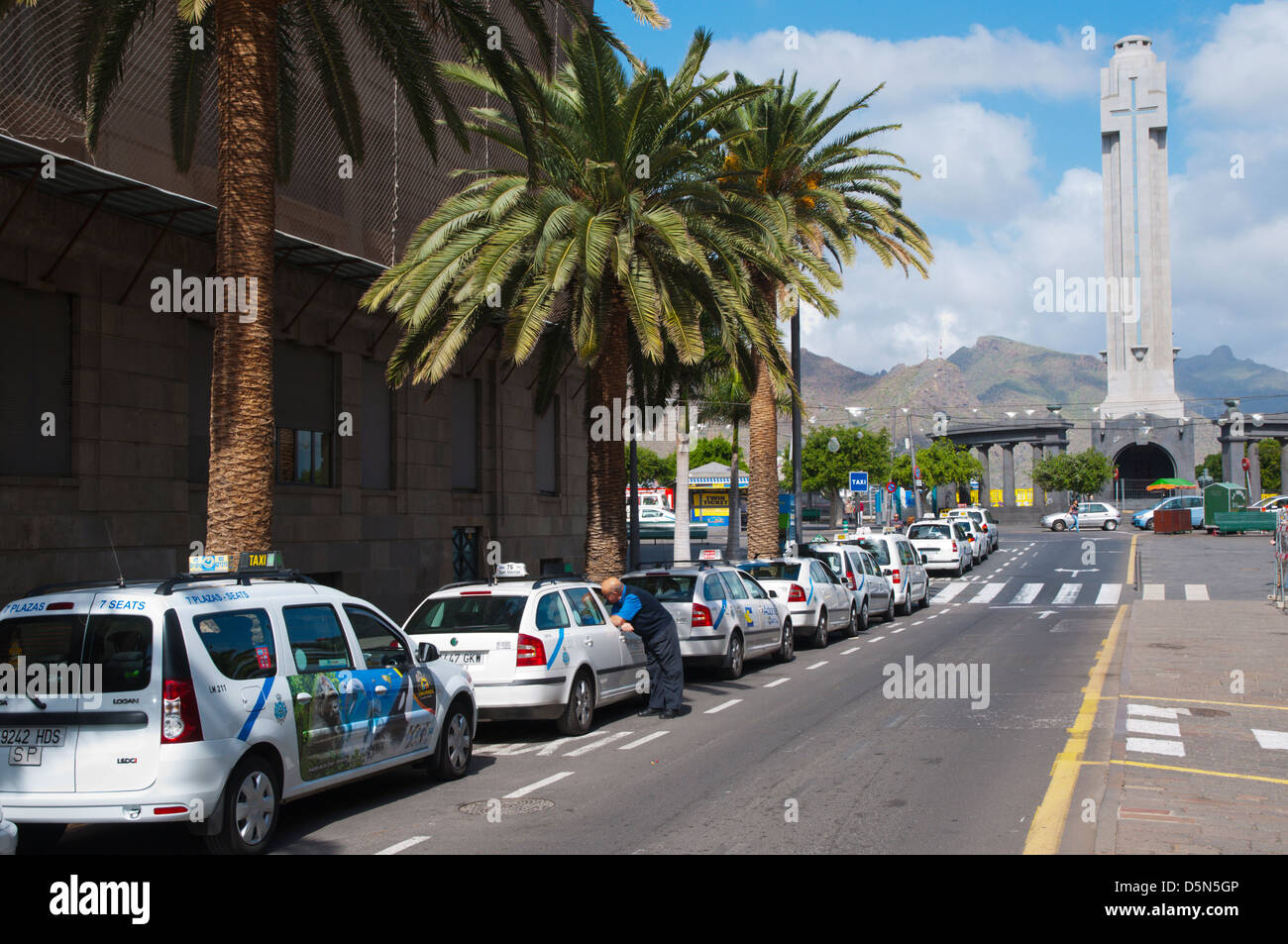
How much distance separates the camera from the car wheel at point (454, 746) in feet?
32.9

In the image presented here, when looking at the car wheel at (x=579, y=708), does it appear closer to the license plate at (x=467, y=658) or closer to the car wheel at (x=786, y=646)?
the license plate at (x=467, y=658)

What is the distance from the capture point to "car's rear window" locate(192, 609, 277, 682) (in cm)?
757

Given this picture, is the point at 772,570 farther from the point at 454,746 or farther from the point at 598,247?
the point at 454,746

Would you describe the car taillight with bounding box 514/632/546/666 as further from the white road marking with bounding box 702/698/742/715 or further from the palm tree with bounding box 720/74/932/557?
the palm tree with bounding box 720/74/932/557

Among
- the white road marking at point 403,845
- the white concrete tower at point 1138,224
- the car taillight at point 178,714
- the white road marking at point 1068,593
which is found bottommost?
the white road marking at point 1068,593

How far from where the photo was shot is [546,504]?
30.2 meters

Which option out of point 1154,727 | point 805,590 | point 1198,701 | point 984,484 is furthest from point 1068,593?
point 984,484

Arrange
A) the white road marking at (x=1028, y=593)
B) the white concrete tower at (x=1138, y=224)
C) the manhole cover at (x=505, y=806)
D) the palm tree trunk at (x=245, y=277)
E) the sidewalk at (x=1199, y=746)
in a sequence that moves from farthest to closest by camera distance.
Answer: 1. the white concrete tower at (x=1138, y=224)
2. the white road marking at (x=1028, y=593)
3. the palm tree trunk at (x=245, y=277)
4. the manhole cover at (x=505, y=806)
5. the sidewalk at (x=1199, y=746)

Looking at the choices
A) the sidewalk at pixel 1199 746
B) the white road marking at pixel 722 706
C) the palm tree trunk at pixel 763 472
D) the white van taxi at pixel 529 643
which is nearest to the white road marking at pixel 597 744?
the white van taxi at pixel 529 643

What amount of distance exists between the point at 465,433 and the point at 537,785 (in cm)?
1752

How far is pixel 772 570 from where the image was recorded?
20.8 metres

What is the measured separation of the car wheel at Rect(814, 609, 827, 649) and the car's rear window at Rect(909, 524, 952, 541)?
18.9m

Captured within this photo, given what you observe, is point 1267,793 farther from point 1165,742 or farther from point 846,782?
point 846,782

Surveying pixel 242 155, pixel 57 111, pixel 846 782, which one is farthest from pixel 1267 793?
pixel 57 111
